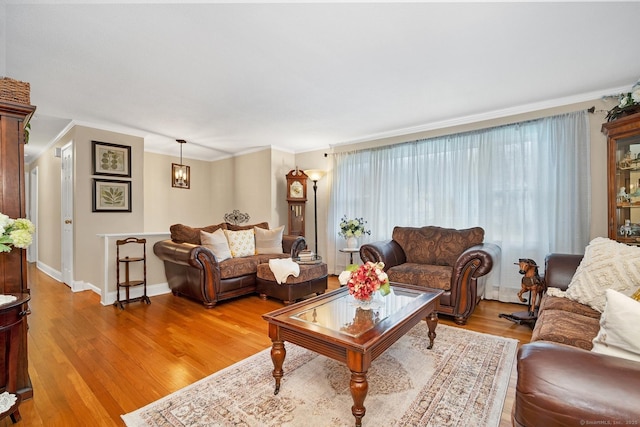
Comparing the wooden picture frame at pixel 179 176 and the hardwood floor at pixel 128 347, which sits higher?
the wooden picture frame at pixel 179 176

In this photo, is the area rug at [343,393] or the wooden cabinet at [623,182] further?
the wooden cabinet at [623,182]

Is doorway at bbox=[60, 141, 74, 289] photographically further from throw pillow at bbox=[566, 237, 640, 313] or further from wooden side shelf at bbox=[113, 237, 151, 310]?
throw pillow at bbox=[566, 237, 640, 313]

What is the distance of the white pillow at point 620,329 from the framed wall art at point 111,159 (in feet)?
17.4

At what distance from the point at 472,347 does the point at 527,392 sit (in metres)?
1.68

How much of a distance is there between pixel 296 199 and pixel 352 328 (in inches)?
151

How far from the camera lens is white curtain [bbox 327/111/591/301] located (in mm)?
3332

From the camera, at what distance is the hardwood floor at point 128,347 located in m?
1.74

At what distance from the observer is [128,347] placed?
2.46m

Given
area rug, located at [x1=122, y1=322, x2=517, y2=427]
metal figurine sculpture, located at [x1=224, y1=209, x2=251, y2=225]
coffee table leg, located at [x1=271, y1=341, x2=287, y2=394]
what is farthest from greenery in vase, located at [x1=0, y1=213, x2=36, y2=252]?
metal figurine sculpture, located at [x1=224, y1=209, x2=251, y2=225]

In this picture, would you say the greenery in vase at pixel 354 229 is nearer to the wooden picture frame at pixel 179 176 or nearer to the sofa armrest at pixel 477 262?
the sofa armrest at pixel 477 262

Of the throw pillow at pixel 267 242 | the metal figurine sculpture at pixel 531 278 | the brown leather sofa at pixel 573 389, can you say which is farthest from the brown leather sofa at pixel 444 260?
the brown leather sofa at pixel 573 389

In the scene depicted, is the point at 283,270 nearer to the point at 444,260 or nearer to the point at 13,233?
the point at 444,260

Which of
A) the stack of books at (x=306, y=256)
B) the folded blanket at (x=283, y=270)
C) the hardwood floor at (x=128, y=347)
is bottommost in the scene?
the hardwood floor at (x=128, y=347)

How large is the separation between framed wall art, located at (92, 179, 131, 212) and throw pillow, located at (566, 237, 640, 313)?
17.4ft
